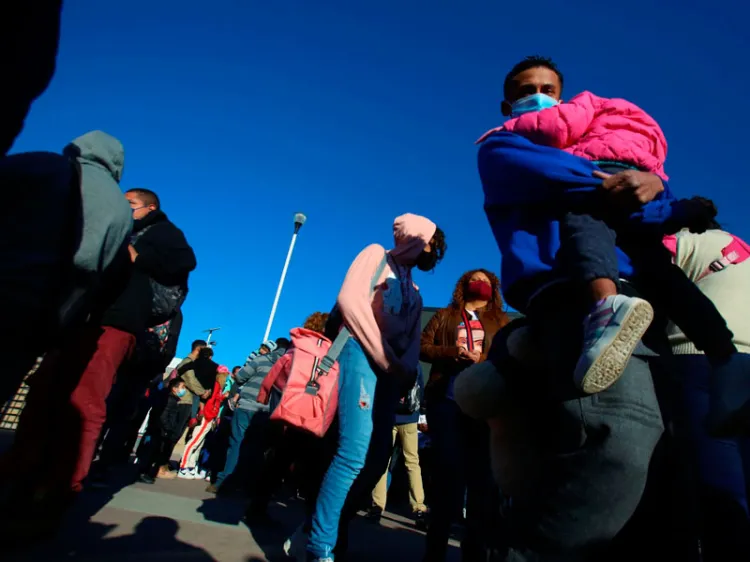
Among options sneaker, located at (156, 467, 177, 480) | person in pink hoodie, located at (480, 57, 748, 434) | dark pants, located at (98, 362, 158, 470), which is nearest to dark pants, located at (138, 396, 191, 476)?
sneaker, located at (156, 467, 177, 480)

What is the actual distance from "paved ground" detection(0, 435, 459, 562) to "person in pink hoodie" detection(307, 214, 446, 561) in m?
0.50

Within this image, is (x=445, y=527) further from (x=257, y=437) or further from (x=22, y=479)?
(x=257, y=437)

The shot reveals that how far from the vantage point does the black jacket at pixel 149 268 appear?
2.85 m

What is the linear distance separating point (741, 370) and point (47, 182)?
2283 mm

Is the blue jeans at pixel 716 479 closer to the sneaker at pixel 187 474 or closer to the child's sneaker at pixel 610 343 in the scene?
the child's sneaker at pixel 610 343

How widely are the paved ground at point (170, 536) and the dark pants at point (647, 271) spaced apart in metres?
2.18

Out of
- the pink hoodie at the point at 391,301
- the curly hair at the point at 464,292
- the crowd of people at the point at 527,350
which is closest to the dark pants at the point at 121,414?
the crowd of people at the point at 527,350

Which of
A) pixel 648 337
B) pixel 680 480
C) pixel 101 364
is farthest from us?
pixel 101 364

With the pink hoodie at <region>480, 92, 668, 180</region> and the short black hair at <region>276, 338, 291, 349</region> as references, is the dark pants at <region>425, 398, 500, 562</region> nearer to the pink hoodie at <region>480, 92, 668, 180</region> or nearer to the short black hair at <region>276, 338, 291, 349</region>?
the pink hoodie at <region>480, 92, 668, 180</region>

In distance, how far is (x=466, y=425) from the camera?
3.06 metres

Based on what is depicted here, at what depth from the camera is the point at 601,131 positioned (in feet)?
5.64

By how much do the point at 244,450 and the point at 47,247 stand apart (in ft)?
17.0

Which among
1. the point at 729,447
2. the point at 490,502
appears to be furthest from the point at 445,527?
the point at 729,447

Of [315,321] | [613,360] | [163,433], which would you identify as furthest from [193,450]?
[613,360]
